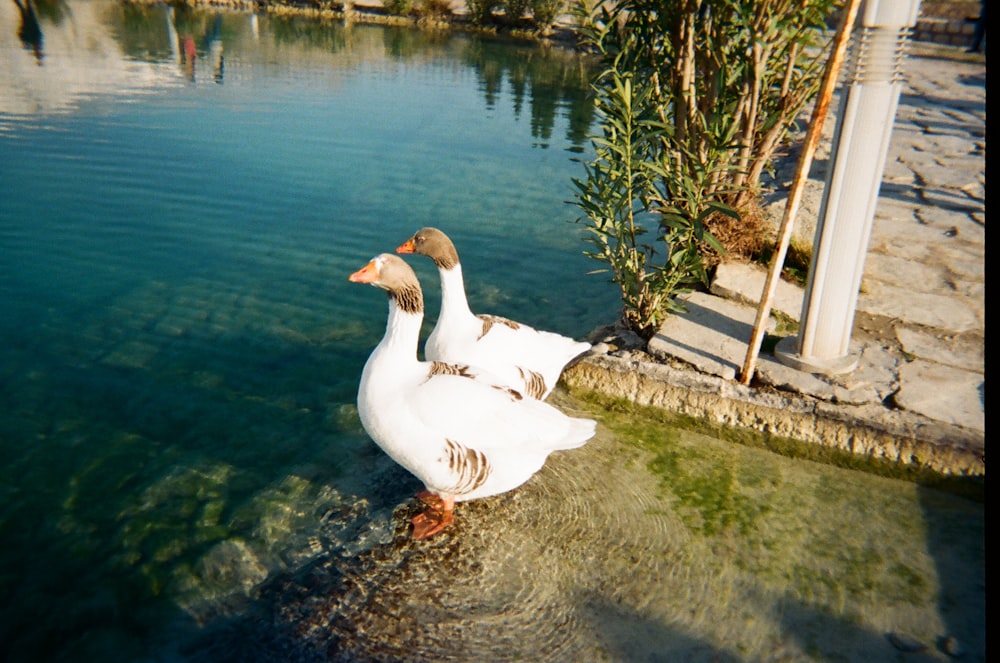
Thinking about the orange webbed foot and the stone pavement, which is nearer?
the orange webbed foot

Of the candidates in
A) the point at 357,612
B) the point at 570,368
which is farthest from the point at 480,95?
the point at 357,612

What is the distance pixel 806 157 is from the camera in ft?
15.4

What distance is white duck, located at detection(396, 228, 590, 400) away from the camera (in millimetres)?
4910

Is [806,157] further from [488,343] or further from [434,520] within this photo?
[434,520]

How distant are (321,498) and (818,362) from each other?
12.3ft

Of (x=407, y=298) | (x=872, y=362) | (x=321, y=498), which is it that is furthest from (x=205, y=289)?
(x=872, y=362)

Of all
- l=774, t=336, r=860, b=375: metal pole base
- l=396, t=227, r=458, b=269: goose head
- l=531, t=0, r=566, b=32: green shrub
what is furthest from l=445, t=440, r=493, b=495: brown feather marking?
l=531, t=0, r=566, b=32: green shrub

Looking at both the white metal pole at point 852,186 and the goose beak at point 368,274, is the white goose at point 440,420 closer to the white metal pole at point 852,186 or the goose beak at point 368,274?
the goose beak at point 368,274

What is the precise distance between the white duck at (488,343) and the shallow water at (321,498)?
0.64 metres

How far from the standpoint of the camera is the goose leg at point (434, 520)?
4.24m

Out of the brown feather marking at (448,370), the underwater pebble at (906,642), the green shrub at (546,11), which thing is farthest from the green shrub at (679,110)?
the green shrub at (546,11)

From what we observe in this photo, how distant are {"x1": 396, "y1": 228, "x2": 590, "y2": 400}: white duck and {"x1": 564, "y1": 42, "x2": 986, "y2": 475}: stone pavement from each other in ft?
2.31

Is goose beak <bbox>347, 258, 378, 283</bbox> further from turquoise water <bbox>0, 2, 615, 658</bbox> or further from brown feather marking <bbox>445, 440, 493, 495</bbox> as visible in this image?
turquoise water <bbox>0, 2, 615, 658</bbox>

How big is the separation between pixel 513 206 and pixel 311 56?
1502 centimetres
